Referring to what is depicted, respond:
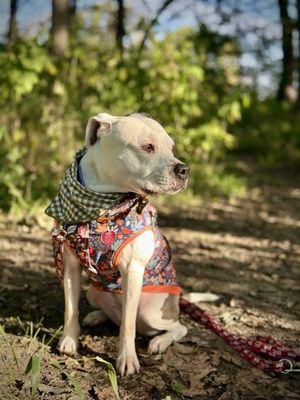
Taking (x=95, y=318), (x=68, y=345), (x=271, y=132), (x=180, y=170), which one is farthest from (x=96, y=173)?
(x=271, y=132)

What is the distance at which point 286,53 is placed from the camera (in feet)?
46.5

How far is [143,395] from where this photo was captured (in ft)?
8.00

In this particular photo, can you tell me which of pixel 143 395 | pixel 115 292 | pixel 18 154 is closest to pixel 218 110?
pixel 18 154

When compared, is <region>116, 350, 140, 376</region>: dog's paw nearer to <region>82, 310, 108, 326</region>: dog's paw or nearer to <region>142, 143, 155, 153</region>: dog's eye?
<region>82, 310, 108, 326</region>: dog's paw

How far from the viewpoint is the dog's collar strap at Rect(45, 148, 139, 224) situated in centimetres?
254

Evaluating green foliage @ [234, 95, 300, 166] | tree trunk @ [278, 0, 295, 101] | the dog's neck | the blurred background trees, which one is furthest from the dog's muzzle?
tree trunk @ [278, 0, 295, 101]

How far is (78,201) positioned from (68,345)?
0.77 meters

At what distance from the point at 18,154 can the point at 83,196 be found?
9.22 ft

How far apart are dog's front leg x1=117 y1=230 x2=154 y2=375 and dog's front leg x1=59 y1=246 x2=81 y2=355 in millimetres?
283

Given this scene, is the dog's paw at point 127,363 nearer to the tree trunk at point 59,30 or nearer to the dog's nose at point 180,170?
the dog's nose at point 180,170

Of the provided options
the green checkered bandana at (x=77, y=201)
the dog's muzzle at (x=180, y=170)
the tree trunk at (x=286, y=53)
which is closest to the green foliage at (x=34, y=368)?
the green checkered bandana at (x=77, y=201)

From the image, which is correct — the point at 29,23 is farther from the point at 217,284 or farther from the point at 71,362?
the point at 71,362

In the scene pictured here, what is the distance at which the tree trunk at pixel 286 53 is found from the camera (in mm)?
13055

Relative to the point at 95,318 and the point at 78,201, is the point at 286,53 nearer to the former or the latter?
the point at 95,318
